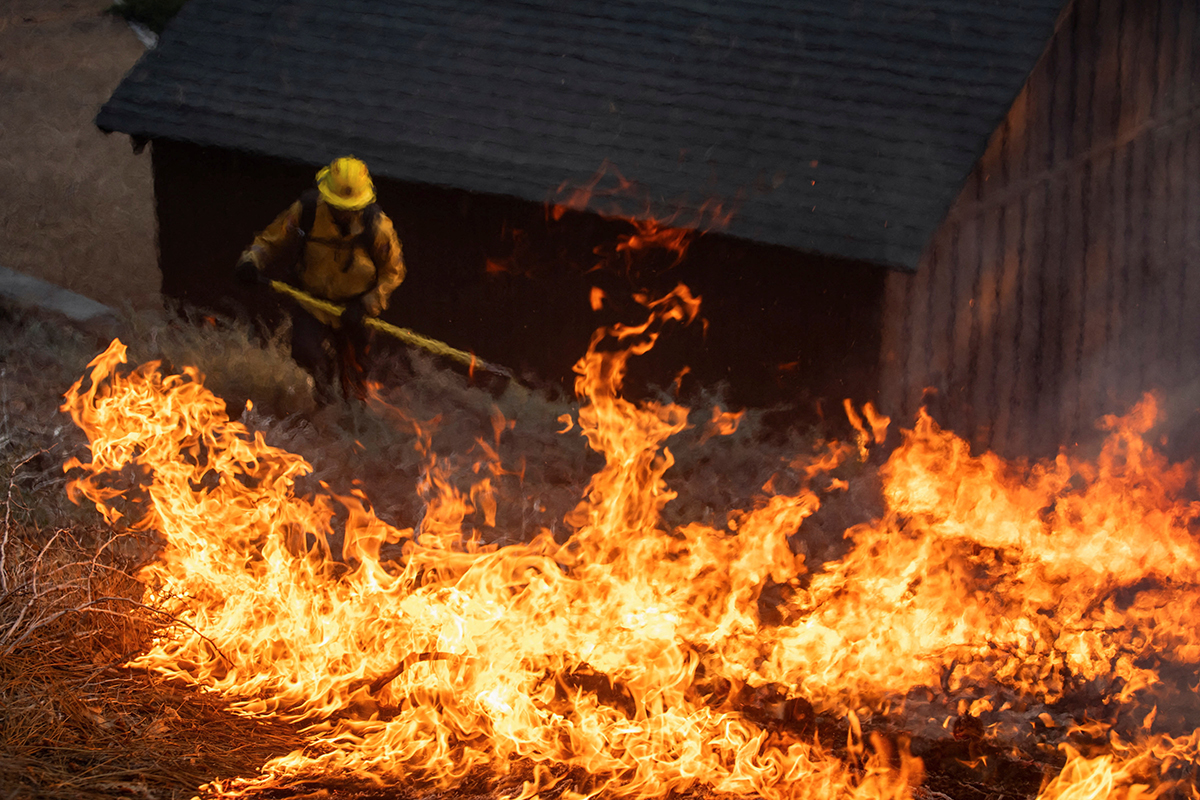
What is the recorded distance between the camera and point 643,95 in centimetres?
1031

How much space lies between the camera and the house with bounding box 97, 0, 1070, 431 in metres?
9.45

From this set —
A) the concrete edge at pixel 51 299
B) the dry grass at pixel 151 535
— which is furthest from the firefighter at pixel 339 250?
the concrete edge at pixel 51 299

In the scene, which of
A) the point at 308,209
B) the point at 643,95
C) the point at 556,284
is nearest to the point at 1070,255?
the point at 643,95

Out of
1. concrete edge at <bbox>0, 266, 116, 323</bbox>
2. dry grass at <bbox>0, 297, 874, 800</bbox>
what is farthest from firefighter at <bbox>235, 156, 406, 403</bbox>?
concrete edge at <bbox>0, 266, 116, 323</bbox>

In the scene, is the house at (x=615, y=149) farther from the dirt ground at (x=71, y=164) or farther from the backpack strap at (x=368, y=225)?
the dirt ground at (x=71, y=164)

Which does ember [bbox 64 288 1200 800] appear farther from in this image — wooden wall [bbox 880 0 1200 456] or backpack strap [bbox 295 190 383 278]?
wooden wall [bbox 880 0 1200 456]

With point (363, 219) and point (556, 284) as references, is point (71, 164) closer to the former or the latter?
point (556, 284)

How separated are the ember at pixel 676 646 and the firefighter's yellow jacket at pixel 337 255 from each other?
167 cm

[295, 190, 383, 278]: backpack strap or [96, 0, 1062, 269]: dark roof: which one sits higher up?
[96, 0, 1062, 269]: dark roof

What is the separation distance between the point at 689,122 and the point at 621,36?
56.4 inches

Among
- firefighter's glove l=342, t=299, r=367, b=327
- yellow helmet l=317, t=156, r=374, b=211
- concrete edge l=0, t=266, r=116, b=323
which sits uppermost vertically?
yellow helmet l=317, t=156, r=374, b=211

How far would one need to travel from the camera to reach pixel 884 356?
9.67 meters

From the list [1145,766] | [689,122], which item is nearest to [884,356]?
[689,122]

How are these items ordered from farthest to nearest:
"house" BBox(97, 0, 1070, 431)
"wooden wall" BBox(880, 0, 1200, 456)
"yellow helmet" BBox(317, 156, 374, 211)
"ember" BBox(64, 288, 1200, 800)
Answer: "wooden wall" BBox(880, 0, 1200, 456), "house" BBox(97, 0, 1070, 431), "yellow helmet" BBox(317, 156, 374, 211), "ember" BBox(64, 288, 1200, 800)
